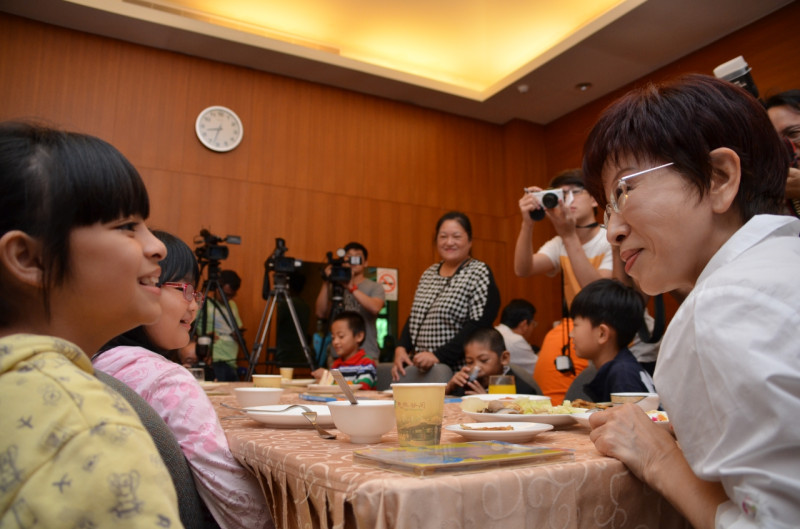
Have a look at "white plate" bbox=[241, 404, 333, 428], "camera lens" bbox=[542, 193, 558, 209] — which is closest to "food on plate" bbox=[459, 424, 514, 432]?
"white plate" bbox=[241, 404, 333, 428]

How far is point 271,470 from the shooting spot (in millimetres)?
765

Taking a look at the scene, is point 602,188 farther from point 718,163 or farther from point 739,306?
point 739,306

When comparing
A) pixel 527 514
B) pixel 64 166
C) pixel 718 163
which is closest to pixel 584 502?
pixel 527 514

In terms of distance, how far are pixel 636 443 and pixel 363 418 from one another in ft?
1.21

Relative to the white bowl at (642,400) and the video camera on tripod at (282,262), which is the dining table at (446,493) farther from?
the video camera on tripod at (282,262)

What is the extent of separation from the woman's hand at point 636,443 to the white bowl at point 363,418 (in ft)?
0.99

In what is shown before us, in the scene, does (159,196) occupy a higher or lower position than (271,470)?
higher

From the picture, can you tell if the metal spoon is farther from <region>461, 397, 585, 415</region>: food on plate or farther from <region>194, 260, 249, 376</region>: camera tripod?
<region>194, 260, 249, 376</region>: camera tripod

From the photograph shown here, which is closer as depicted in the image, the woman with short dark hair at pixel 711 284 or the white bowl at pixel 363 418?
the woman with short dark hair at pixel 711 284

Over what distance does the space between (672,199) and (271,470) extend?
2.26 ft

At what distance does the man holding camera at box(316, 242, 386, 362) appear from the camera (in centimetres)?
416

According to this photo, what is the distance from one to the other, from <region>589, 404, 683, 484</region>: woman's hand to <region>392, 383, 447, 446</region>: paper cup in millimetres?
226

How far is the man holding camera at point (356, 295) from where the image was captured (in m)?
4.16

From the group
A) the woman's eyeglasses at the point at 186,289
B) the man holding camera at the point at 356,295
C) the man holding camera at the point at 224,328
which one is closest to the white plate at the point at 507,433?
the woman's eyeglasses at the point at 186,289
